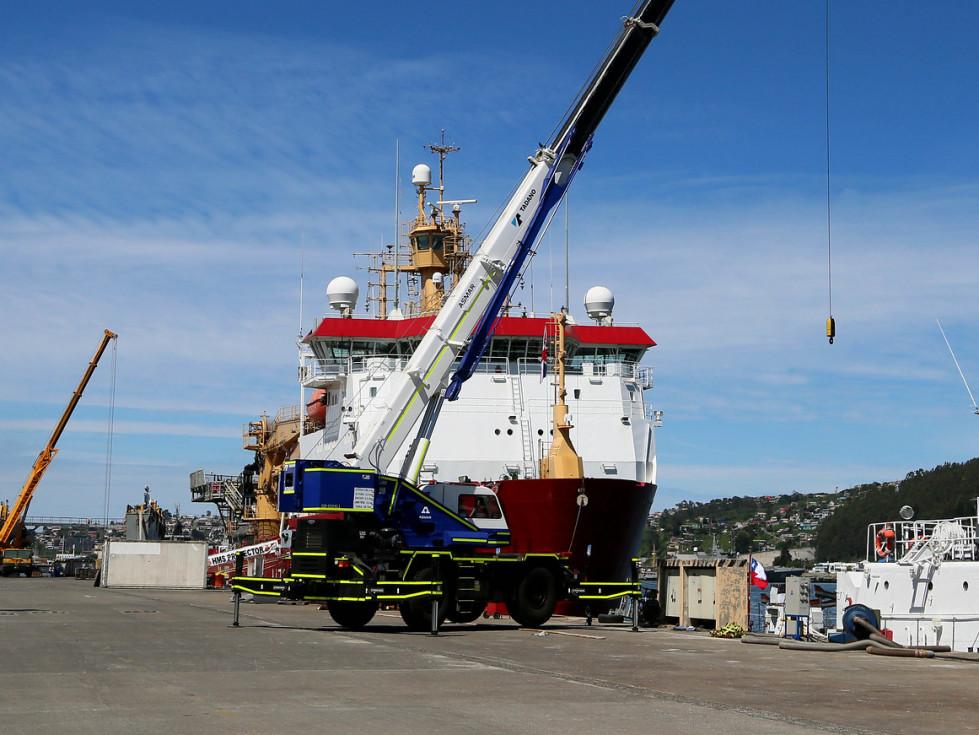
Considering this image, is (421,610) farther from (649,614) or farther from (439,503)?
(649,614)

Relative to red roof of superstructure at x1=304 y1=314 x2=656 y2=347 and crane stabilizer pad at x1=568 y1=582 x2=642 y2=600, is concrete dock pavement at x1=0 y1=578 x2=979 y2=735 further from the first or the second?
red roof of superstructure at x1=304 y1=314 x2=656 y2=347

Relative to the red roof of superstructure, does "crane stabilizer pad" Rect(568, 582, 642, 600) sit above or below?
below

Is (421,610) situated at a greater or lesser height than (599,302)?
lesser

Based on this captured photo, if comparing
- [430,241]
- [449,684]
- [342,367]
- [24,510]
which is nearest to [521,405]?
[342,367]

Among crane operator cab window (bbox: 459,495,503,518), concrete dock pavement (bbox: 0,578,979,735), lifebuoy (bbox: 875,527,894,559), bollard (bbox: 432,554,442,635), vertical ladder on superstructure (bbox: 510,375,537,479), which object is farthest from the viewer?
vertical ladder on superstructure (bbox: 510,375,537,479)

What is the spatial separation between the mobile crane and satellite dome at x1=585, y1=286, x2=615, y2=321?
14.7 m

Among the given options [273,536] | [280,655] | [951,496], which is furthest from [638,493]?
[951,496]

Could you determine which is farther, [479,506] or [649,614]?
[649,614]

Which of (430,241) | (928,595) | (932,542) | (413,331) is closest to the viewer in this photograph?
(928,595)

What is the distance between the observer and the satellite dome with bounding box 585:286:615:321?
1580 inches

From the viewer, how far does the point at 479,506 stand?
24.0m

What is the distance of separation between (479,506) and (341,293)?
19692 mm

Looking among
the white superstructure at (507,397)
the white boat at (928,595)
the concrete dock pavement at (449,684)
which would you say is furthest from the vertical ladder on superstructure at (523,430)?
the white boat at (928,595)

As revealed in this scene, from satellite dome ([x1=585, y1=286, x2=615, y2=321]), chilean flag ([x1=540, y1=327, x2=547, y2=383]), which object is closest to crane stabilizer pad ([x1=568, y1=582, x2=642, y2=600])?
chilean flag ([x1=540, y1=327, x2=547, y2=383])
